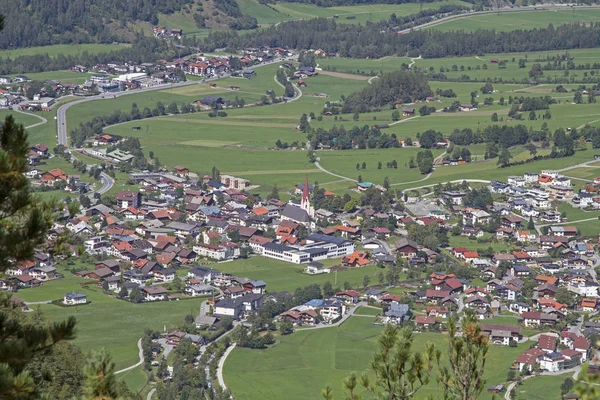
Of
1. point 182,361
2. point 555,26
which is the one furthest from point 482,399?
point 555,26

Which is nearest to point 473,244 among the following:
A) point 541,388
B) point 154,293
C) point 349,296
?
point 349,296

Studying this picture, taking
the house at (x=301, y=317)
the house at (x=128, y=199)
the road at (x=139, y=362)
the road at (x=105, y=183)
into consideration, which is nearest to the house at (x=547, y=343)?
the house at (x=301, y=317)

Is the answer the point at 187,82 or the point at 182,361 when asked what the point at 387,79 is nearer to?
the point at 187,82

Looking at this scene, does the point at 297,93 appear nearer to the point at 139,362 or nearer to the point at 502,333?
the point at 502,333

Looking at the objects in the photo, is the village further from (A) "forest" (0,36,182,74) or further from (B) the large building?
(A) "forest" (0,36,182,74)

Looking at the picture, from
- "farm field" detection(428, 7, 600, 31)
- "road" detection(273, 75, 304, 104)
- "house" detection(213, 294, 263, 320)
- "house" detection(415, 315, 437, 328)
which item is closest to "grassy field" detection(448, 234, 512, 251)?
"house" detection(415, 315, 437, 328)

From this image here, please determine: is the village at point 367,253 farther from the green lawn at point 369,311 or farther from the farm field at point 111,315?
the farm field at point 111,315
